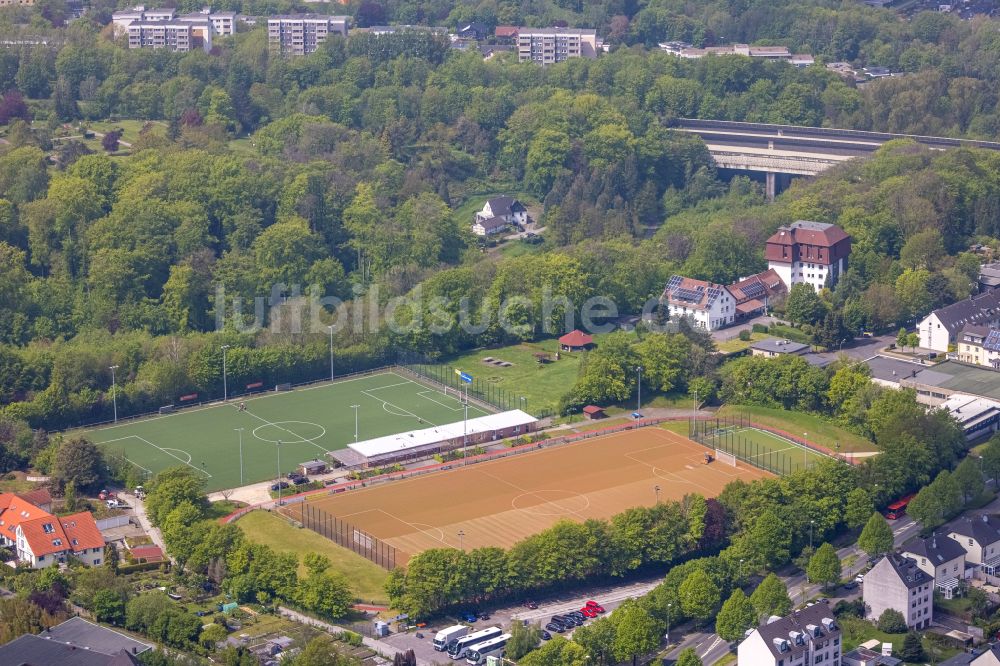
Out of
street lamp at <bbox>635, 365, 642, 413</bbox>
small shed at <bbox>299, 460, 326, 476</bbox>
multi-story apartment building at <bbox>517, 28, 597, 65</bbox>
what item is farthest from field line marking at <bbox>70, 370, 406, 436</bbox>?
multi-story apartment building at <bbox>517, 28, 597, 65</bbox>

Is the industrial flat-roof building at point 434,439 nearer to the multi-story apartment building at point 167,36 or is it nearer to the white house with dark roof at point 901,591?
the white house with dark roof at point 901,591

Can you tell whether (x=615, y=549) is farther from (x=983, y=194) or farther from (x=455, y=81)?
(x=455, y=81)

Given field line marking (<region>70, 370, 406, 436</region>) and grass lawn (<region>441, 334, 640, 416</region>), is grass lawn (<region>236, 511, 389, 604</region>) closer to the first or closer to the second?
field line marking (<region>70, 370, 406, 436</region>)

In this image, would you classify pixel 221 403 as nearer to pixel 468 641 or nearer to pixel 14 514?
pixel 14 514

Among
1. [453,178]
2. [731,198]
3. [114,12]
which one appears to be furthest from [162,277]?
[114,12]

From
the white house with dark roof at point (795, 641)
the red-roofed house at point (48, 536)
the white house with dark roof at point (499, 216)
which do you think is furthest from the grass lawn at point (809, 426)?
the white house with dark roof at point (499, 216)

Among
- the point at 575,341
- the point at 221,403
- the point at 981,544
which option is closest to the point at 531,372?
the point at 575,341
